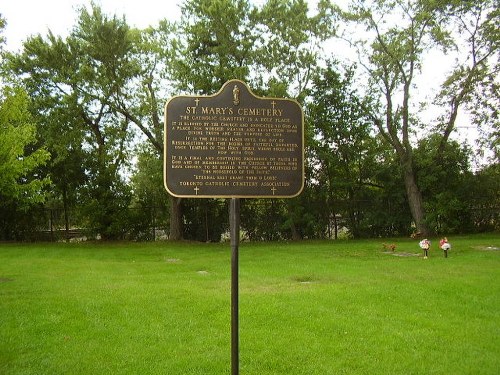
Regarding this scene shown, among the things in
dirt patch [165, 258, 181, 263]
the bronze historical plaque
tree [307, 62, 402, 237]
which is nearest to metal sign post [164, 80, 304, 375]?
the bronze historical plaque

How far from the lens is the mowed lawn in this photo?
201 inches

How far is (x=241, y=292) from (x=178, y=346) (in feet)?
10.2

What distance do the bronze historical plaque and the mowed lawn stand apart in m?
1.99

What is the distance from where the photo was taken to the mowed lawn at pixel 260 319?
5.10m

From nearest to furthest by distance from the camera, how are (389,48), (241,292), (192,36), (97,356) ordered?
(97,356), (241,292), (192,36), (389,48)

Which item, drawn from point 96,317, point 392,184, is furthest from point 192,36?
point 96,317

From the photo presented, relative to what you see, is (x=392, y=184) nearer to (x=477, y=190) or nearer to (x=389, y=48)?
(x=477, y=190)

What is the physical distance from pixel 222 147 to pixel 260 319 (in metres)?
3.16

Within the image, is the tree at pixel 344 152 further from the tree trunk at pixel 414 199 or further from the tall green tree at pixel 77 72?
the tall green tree at pixel 77 72

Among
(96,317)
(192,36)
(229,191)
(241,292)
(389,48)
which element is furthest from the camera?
(389,48)

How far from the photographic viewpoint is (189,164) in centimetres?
461

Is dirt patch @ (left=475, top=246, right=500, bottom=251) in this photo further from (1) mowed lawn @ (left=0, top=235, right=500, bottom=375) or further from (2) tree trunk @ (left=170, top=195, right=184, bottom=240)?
(2) tree trunk @ (left=170, top=195, right=184, bottom=240)

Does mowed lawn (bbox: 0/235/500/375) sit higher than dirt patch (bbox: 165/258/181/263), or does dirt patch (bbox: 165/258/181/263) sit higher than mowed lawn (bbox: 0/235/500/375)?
dirt patch (bbox: 165/258/181/263)

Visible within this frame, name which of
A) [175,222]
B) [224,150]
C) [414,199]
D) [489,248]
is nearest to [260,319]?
[224,150]
